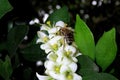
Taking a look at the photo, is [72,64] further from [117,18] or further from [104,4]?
[117,18]

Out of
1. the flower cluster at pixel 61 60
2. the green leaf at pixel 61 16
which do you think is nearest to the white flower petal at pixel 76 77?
the flower cluster at pixel 61 60

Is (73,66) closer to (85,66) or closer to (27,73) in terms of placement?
(85,66)

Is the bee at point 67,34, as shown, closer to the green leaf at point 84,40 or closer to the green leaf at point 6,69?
the green leaf at point 84,40

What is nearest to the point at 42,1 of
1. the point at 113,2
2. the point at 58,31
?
the point at 113,2

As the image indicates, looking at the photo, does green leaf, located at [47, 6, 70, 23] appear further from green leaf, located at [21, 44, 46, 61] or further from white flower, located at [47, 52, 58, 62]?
white flower, located at [47, 52, 58, 62]

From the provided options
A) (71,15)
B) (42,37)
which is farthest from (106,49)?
(71,15)

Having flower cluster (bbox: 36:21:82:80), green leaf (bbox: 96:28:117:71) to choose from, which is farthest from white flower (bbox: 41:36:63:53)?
green leaf (bbox: 96:28:117:71)
